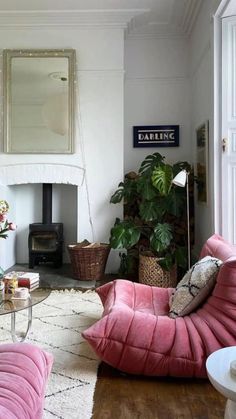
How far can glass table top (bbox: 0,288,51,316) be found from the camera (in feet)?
6.29

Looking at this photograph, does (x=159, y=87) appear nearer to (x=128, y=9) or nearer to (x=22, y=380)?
(x=128, y=9)

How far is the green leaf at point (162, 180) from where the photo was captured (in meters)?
3.78

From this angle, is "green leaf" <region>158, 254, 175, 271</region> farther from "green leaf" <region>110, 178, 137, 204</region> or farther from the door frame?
"green leaf" <region>110, 178, 137, 204</region>

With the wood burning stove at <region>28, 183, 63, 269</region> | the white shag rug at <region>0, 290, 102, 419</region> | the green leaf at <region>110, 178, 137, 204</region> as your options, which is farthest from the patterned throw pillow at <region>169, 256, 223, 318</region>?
the wood burning stove at <region>28, 183, 63, 269</region>

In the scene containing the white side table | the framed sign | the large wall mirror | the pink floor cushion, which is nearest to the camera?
the pink floor cushion

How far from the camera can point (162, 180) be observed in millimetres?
3791

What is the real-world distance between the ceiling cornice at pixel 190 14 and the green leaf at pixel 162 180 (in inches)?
73.7

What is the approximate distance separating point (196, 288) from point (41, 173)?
3.03m

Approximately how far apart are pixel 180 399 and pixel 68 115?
3.61m

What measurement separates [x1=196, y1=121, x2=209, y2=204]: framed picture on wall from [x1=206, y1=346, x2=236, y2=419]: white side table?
8.02 feet

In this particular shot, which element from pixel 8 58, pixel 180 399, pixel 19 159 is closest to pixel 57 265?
pixel 19 159

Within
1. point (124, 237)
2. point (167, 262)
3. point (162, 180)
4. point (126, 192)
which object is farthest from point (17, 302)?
point (126, 192)

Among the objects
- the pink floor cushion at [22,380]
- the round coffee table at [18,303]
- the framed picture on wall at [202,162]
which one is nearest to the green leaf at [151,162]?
the framed picture on wall at [202,162]

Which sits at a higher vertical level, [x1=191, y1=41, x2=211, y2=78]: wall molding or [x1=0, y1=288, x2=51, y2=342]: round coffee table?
[x1=191, y1=41, x2=211, y2=78]: wall molding
